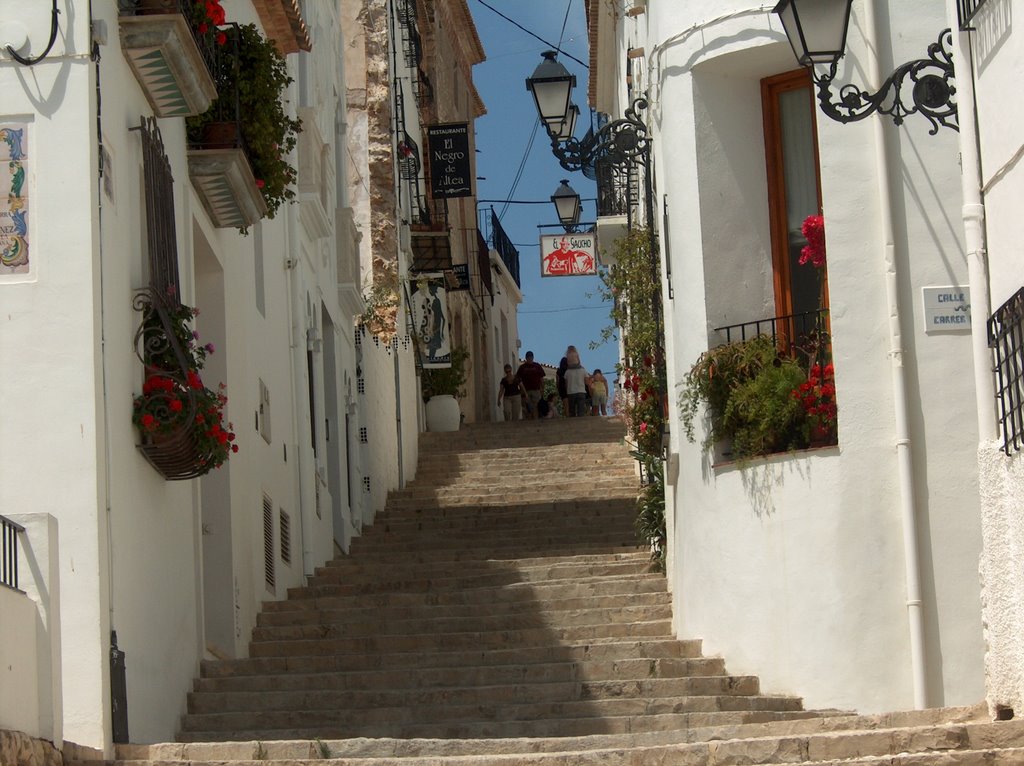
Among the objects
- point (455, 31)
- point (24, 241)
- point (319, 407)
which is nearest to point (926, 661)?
point (24, 241)

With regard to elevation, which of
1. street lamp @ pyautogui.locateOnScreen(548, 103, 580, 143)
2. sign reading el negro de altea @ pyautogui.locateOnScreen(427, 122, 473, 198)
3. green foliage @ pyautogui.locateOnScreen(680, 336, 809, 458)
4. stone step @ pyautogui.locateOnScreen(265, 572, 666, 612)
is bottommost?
stone step @ pyautogui.locateOnScreen(265, 572, 666, 612)

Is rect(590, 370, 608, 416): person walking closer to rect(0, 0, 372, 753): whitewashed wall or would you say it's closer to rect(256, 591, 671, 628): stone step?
rect(256, 591, 671, 628): stone step

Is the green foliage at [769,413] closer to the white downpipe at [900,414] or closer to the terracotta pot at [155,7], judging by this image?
the white downpipe at [900,414]

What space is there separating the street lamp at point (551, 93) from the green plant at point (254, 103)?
2304 mm

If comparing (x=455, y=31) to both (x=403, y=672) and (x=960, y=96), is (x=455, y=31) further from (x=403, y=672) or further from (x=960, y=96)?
(x=960, y=96)

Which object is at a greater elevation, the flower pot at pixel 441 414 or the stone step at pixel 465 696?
the flower pot at pixel 441 414

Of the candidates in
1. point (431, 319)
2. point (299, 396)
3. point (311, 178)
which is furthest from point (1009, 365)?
point (431, 319)

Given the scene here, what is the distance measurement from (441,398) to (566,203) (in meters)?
5.84

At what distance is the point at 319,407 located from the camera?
74.6 feet

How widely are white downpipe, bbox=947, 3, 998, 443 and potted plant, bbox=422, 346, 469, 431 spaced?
23047mm

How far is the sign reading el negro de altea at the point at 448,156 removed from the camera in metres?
36.2

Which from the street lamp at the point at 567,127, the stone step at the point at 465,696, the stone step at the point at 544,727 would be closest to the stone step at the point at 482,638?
the stone step at the point at 465,696

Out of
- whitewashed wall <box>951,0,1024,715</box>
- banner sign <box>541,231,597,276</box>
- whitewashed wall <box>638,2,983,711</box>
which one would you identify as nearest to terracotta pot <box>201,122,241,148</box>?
whitewashed wall <box>638,2,983,711</box>

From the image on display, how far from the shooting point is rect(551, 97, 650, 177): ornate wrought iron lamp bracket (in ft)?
55.2
